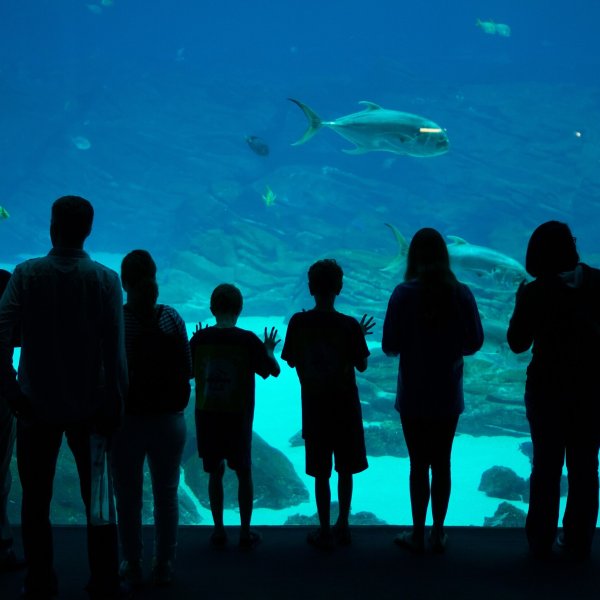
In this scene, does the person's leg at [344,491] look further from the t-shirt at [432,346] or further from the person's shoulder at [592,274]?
the person's shoulder at [592,274]

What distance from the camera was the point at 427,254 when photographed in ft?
8.88

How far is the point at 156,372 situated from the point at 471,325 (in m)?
1.38

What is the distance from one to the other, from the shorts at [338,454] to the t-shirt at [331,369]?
4 centimetres

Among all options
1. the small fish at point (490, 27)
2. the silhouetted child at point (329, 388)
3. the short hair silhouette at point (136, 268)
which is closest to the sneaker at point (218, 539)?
the silhouetted child at point (329, 388)

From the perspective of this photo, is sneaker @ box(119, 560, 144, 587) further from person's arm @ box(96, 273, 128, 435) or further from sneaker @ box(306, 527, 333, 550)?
sneaker @ box(306, 527, 333, 550)

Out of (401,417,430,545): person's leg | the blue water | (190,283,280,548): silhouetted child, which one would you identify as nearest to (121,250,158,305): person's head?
(190,283,280,548): silhouetted child

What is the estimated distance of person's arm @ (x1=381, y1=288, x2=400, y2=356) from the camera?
2760 mm

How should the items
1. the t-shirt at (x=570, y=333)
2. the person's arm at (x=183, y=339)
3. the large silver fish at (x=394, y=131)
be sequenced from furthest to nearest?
the large silver fish at (x=394, y=131), the t-shirt at (x=570, y=333), the person's arm at (x=183, y=339)

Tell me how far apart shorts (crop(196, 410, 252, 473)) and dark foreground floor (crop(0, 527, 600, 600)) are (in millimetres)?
423

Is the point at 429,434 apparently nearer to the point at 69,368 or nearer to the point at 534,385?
the point at 534,385

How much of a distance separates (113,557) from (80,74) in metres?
47.4

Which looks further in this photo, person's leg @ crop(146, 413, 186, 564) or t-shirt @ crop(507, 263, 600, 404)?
t-shirt @ crop(507, 263, 600, 404)

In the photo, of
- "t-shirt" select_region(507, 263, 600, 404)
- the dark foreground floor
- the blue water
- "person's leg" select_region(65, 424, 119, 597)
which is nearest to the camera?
"person's leg" select_region(65, 424, 119, 597)

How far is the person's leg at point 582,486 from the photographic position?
104 inches
